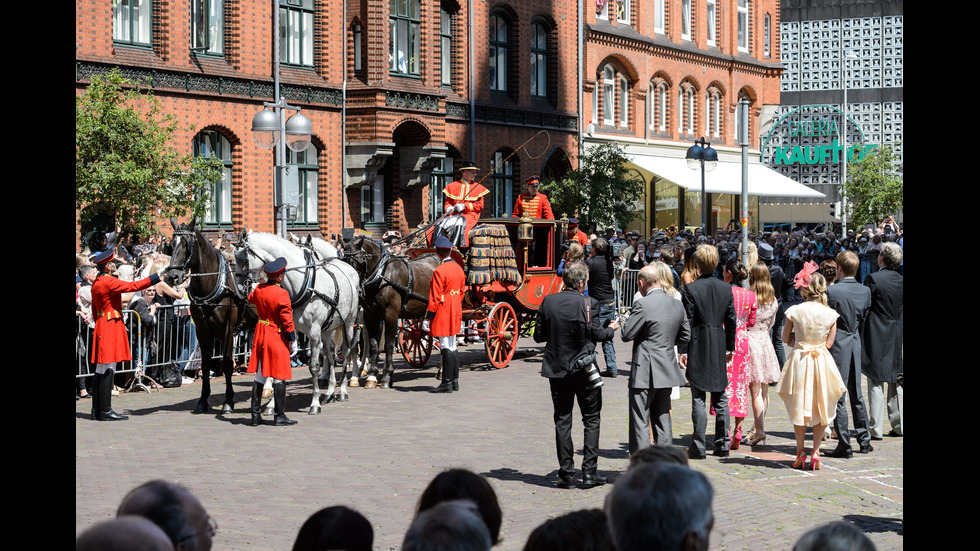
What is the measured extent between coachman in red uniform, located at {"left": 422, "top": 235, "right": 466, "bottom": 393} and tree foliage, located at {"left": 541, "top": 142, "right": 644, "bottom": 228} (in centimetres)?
1695

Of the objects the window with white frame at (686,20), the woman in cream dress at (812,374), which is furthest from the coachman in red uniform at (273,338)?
the window with white frame at (686,20)

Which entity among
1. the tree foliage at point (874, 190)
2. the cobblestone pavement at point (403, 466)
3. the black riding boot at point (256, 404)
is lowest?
the cobblestone pavement at point (403, 466)

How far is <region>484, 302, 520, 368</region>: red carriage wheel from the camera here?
680 inches

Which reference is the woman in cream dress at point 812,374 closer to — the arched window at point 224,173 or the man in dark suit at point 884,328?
the man in dark suit at point 884,328

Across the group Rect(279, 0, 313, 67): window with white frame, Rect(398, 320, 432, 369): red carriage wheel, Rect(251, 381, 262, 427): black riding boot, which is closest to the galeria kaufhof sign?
Rect(279, 0, 313, 67): window with white frame

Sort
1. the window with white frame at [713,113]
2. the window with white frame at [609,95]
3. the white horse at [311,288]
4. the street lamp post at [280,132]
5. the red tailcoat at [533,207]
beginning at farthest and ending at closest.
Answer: the window with white frame at [713,113] < the window with white frame at [609,95] < the red tailcoat at [533,207] < the street lamp post at [280,132] < the white horse at [311,288]

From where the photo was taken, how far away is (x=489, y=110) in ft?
112

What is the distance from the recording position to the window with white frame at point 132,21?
24672 mm

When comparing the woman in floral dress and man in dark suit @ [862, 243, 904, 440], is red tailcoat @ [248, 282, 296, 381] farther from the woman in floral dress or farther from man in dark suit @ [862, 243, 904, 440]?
man in dark suit @ [862, 243, 904, 440]

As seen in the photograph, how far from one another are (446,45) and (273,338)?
71.2 ft

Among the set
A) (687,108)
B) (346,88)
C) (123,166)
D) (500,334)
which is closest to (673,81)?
(687,108)

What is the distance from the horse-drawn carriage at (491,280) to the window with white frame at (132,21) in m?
10.7

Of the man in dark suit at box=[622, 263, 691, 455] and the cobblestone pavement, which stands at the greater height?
the man in dark suit at box=[622, 263, 691, 455]
